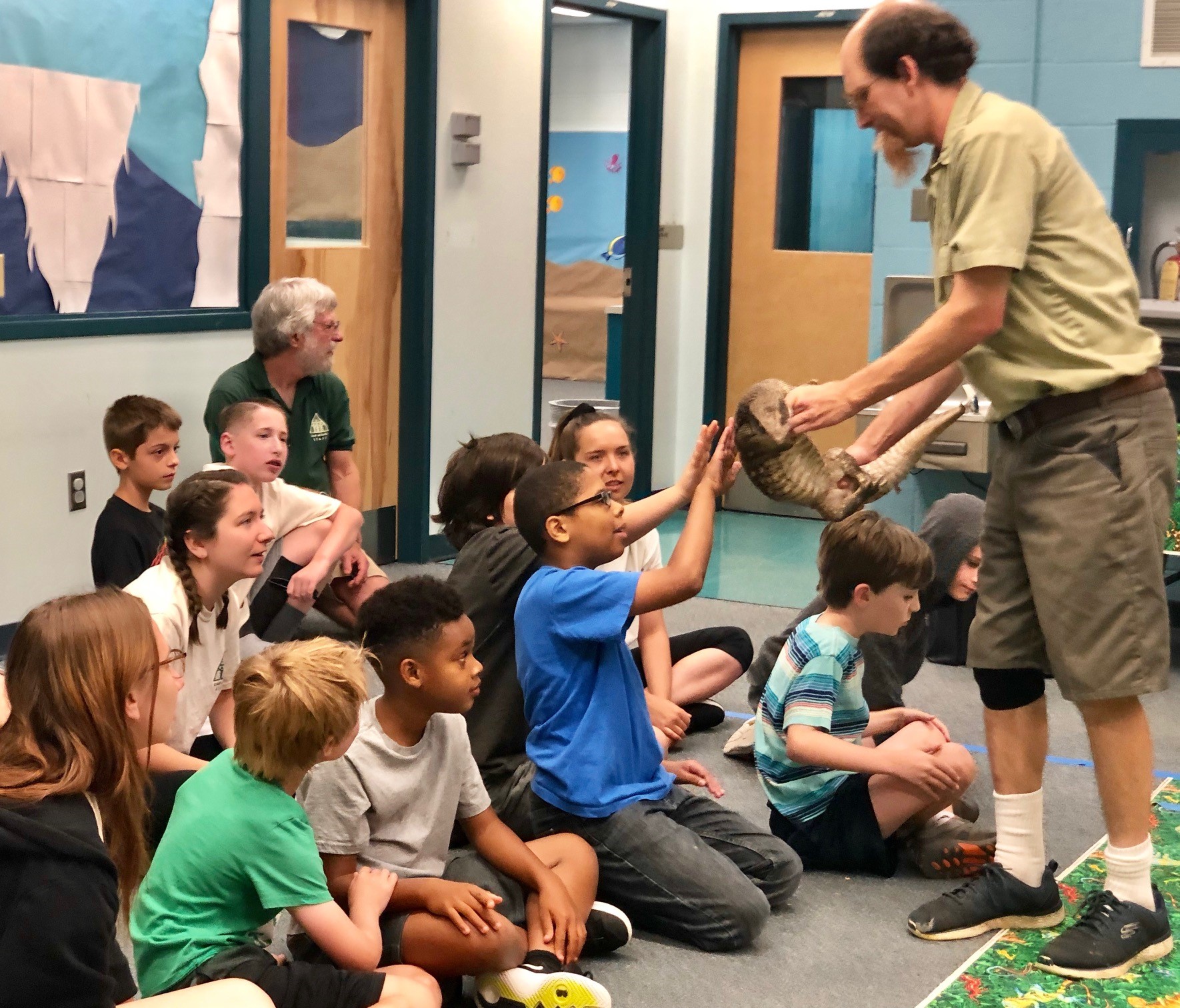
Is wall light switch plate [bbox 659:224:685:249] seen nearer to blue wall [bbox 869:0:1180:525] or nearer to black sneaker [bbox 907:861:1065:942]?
blue wall [bbox 869:0:1180:525]

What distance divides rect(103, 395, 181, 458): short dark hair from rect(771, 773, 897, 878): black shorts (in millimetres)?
2143

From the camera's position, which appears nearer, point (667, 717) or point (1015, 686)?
point (1015, 686)

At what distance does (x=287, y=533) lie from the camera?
14.3 ft

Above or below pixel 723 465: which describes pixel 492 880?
below

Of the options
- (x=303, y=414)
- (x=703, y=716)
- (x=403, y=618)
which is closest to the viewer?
(x=403, y=618)

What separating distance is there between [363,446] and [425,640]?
3.50 metres

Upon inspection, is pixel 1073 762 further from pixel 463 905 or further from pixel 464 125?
pixel 464 125

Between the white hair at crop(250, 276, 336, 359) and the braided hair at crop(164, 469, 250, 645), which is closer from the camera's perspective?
the braided hair at crop(164, 469, 250, 645)

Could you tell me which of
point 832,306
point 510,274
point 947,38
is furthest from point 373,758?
point 832,306

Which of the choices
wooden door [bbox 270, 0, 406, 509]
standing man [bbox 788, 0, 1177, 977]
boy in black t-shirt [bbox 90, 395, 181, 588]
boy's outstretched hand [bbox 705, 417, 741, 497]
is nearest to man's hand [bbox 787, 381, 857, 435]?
standing man [bbox 788, 0, 1177, 977]

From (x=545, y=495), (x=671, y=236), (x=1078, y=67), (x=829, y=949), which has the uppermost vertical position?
(x=1078, y=67)

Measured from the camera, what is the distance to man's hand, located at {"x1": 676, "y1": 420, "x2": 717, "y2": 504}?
2.54m

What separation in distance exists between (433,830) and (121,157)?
117 inches

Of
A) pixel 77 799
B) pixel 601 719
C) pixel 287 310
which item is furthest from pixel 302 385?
pixel 77 799
